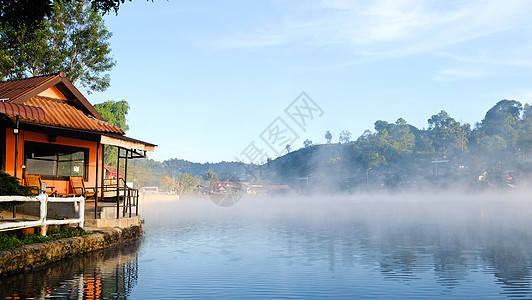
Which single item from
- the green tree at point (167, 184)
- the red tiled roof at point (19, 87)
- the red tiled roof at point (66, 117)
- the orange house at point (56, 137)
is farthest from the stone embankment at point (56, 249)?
the green tree at point (167, 184)

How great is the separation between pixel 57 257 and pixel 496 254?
48.6 ft

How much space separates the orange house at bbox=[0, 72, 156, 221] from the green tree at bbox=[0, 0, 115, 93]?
31.4 ft

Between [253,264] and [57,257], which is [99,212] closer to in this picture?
[57,257]

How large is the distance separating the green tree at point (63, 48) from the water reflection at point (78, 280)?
22.7 meters

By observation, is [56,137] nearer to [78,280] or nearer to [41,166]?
[41,166]

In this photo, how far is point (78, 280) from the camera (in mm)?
11391

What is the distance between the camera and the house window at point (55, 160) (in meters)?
21.8

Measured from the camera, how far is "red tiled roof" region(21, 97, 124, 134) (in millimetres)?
21750

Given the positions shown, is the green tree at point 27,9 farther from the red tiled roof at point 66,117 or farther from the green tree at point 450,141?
the green tree at point 450,141

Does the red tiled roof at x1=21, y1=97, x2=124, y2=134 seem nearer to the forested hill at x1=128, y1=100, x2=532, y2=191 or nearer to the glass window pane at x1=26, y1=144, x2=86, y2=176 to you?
the glass window pane at x1=26, y1=144, x2=86, y2=176

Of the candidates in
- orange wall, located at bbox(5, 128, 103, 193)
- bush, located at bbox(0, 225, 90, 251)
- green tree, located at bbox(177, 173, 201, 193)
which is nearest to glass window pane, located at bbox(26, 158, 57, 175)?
orange wall, located at bbox(5, 128, 103, 193)

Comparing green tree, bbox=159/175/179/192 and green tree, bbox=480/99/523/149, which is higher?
green tree, bbox=480/99/523/149

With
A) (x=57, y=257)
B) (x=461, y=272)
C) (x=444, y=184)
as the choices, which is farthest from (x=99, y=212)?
(x=444, y=184)

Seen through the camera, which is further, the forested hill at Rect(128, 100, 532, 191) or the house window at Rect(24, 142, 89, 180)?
the forested hill at Rect(128, 100, 532, 191)
